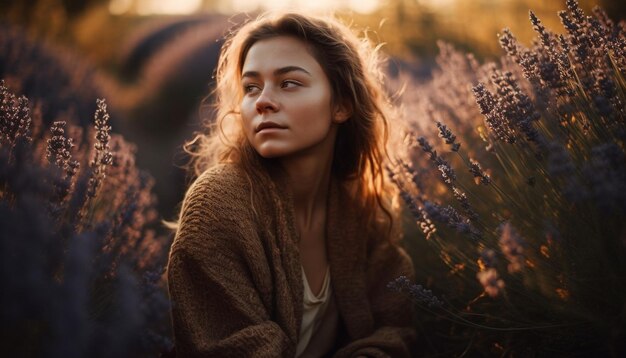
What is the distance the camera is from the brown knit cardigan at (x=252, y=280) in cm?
151

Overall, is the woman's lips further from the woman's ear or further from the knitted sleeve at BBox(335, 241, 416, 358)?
the knitted sleeve at BBox(335, 241, 416, 358)

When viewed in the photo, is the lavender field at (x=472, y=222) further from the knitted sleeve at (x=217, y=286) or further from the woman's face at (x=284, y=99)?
the woman's face at (x=284, y=99)

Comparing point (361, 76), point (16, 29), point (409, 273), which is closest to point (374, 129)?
point (361, 76)

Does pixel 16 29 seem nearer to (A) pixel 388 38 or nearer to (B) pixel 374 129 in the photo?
(B) pixel 374 129

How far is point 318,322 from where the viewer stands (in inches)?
77.0

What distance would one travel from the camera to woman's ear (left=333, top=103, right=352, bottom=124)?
6.35 ft

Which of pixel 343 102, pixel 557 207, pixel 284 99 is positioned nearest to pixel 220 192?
pixel 284 99

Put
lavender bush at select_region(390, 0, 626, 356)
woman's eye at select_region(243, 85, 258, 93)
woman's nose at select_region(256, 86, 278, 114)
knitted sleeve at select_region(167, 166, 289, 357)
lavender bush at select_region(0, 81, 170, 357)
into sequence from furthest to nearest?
1. woman's eye at select_region(243, 85, 258, 93)
2. woman's nose at select_region(256, 86, 278, 114)
3. knitted sleeve at select_region(167, 166, 289, 357)
4. lavender bush at select_region(390, 0, 626, 356)
5. lavender bush at select_region(0, 81, 170, 357)

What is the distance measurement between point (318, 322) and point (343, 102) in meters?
0.86

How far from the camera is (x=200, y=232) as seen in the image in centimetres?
154

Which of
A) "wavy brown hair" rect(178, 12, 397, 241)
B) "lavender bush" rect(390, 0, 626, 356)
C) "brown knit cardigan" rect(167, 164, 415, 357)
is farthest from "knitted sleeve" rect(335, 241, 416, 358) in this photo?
"lavender bush" rect(390, 0, 626, 356)

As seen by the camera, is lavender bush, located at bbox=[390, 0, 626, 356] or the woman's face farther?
the woman's face

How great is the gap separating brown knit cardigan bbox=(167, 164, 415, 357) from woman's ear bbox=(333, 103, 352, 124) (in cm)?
36

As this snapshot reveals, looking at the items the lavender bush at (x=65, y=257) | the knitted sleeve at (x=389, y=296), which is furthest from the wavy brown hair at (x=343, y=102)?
the lavender bush at (x=65, y=257)
